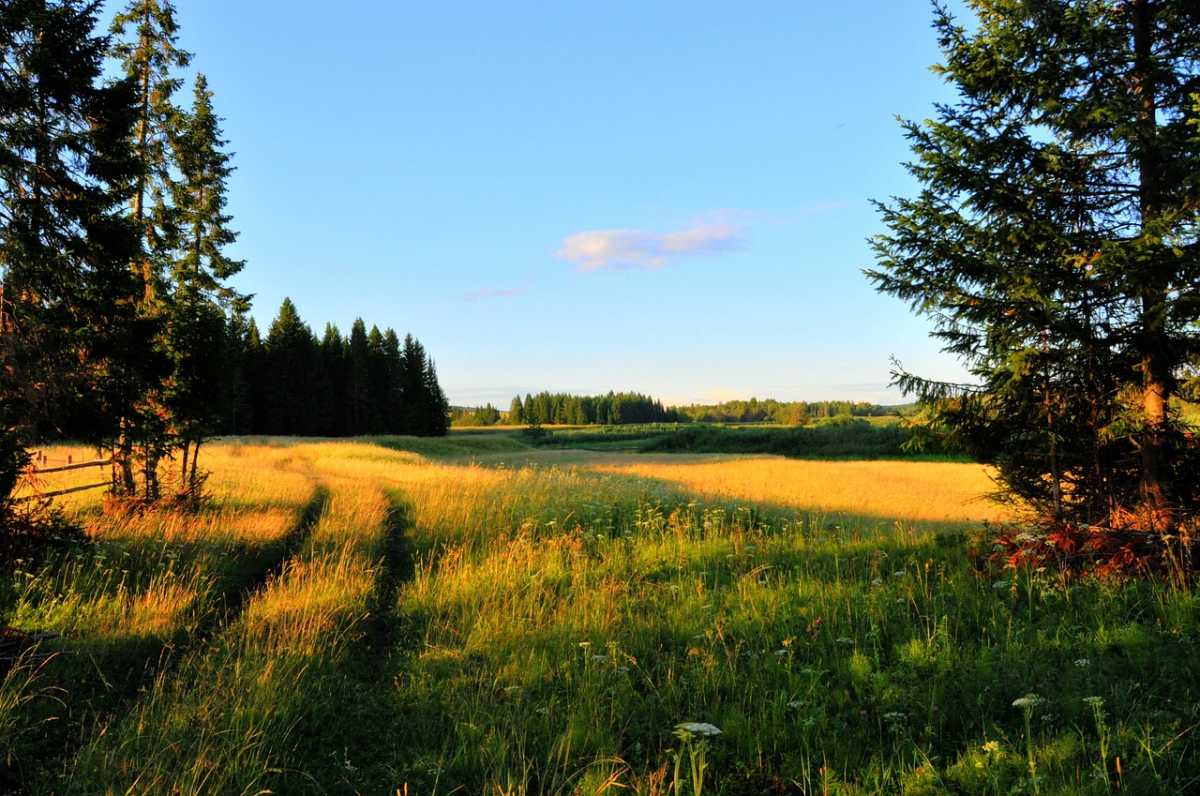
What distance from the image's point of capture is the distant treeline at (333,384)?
6900cm

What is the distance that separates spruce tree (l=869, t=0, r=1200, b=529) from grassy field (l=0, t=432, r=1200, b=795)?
185 centimetres

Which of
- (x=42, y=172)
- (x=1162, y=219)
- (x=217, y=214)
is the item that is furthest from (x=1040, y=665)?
(x=217, y=214)

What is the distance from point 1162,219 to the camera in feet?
20.0

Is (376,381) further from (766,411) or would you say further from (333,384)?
(766,411)

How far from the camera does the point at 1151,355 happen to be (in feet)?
23.2

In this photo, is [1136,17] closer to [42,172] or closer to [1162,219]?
[1162,219]

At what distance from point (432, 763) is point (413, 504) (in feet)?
37.1

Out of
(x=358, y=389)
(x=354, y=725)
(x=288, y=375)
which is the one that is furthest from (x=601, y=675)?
(x=358, y=389)

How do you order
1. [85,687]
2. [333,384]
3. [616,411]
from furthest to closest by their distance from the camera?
[616,411]
[333,384]
[85,687]

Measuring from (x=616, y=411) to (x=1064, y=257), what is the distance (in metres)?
164

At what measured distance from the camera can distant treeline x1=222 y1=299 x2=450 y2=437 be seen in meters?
69.0

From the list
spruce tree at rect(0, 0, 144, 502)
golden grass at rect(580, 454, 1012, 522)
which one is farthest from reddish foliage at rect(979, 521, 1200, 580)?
spruce tree at rect(0, 0, 144, 502)

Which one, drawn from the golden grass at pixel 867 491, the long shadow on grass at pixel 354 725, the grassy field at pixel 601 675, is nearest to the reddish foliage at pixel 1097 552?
the grassy field at pixel 601 675

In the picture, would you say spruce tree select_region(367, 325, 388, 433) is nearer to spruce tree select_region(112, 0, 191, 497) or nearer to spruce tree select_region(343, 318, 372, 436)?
spruce tree select_region(343, 318, 372, 436)
